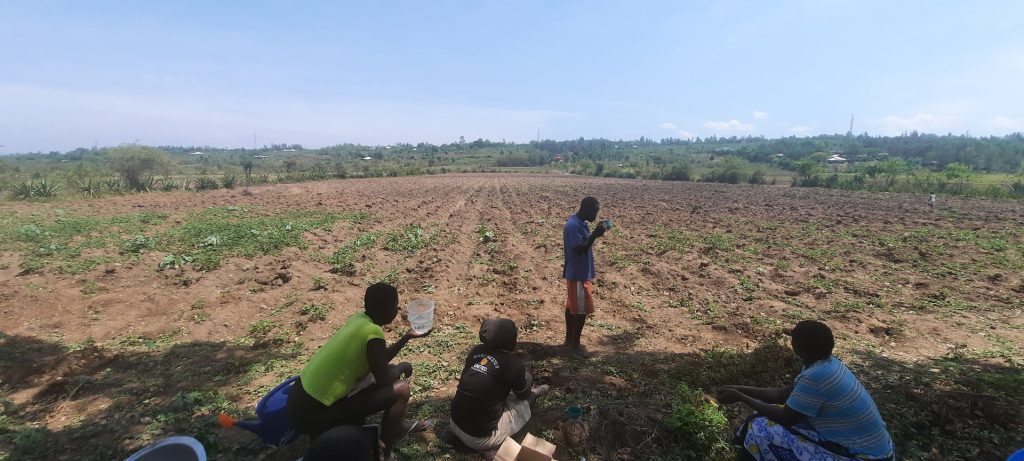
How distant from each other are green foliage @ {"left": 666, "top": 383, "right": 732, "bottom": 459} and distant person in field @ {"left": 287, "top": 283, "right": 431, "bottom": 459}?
2203 mm

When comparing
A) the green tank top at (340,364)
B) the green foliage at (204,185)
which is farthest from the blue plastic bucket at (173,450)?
the green foliage at (204,185)

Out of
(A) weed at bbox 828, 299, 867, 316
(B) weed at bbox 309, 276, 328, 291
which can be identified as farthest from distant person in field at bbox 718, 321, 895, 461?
(B) weed at bbox 309, 276, 328, 291

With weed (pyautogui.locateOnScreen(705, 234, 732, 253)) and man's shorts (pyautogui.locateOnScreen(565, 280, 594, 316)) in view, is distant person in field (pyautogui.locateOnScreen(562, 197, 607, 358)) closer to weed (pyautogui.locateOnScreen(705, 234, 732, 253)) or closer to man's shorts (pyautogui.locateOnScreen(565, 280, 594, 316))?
man's shorts (pyautogui.locateOnScreen(565, 280, 594, 316))

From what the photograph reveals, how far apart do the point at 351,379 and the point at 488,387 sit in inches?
38.3

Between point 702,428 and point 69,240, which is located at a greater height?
point 69,240

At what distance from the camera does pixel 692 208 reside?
790 inches

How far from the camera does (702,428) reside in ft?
11.0

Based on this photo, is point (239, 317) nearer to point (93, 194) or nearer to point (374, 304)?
point (374, 304)

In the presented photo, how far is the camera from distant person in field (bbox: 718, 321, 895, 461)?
2680 millimetres

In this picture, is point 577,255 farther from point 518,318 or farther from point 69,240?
point 69,240

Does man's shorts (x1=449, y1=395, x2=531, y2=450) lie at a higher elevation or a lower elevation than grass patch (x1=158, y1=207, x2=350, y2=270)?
lower

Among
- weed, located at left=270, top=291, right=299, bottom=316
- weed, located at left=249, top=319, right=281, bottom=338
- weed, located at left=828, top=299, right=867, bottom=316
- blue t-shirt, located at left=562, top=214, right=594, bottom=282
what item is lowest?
weed, located at left=249, top=319, right=281, bottom=338

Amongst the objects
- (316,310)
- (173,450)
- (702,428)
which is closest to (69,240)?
(316,310)

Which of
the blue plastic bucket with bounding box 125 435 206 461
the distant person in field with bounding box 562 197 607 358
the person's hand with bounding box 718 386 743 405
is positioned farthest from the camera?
the distant person in field with bounding box 562 197 607 358
